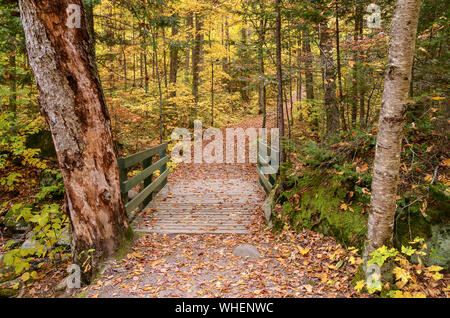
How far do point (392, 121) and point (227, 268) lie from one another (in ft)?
9.79

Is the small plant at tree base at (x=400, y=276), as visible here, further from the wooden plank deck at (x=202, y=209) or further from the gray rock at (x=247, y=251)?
the wooden plank deck at (x=202, y=209)

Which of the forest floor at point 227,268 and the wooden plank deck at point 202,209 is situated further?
the wooden plank deck at point 202,209

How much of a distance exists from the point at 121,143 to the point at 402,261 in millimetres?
10956

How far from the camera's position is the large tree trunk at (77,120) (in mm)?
3574

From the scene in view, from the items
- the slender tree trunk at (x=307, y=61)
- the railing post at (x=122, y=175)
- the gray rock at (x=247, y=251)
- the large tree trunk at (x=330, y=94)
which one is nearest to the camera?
the gray rock at (x=247, y=251)

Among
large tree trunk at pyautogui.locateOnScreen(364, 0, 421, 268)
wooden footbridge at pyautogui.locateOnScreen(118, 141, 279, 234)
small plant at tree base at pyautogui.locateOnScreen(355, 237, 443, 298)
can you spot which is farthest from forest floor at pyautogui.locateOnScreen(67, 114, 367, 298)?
large tree trunk at pyautogui.locateOnScreen(364, 0, 421, 268)

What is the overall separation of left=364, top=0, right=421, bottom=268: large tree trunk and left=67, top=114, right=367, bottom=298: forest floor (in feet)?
2.13

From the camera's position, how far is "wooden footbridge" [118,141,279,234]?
18.2 feet

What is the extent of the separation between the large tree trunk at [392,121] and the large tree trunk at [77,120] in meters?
3.76

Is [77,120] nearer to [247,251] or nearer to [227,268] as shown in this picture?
[227,268]

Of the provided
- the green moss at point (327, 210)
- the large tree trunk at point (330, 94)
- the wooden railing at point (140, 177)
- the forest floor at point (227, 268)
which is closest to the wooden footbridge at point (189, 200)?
the wooden railing at point (140, 177)

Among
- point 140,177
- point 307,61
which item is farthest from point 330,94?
point 140,177

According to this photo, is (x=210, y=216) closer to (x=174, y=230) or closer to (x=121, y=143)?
(x=174, y=230)

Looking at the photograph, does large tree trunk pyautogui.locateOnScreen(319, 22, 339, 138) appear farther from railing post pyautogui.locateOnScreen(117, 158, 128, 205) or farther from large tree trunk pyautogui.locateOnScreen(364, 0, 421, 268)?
railing post pyautogui.locateOnScreen(117, 158, 128, 205)
